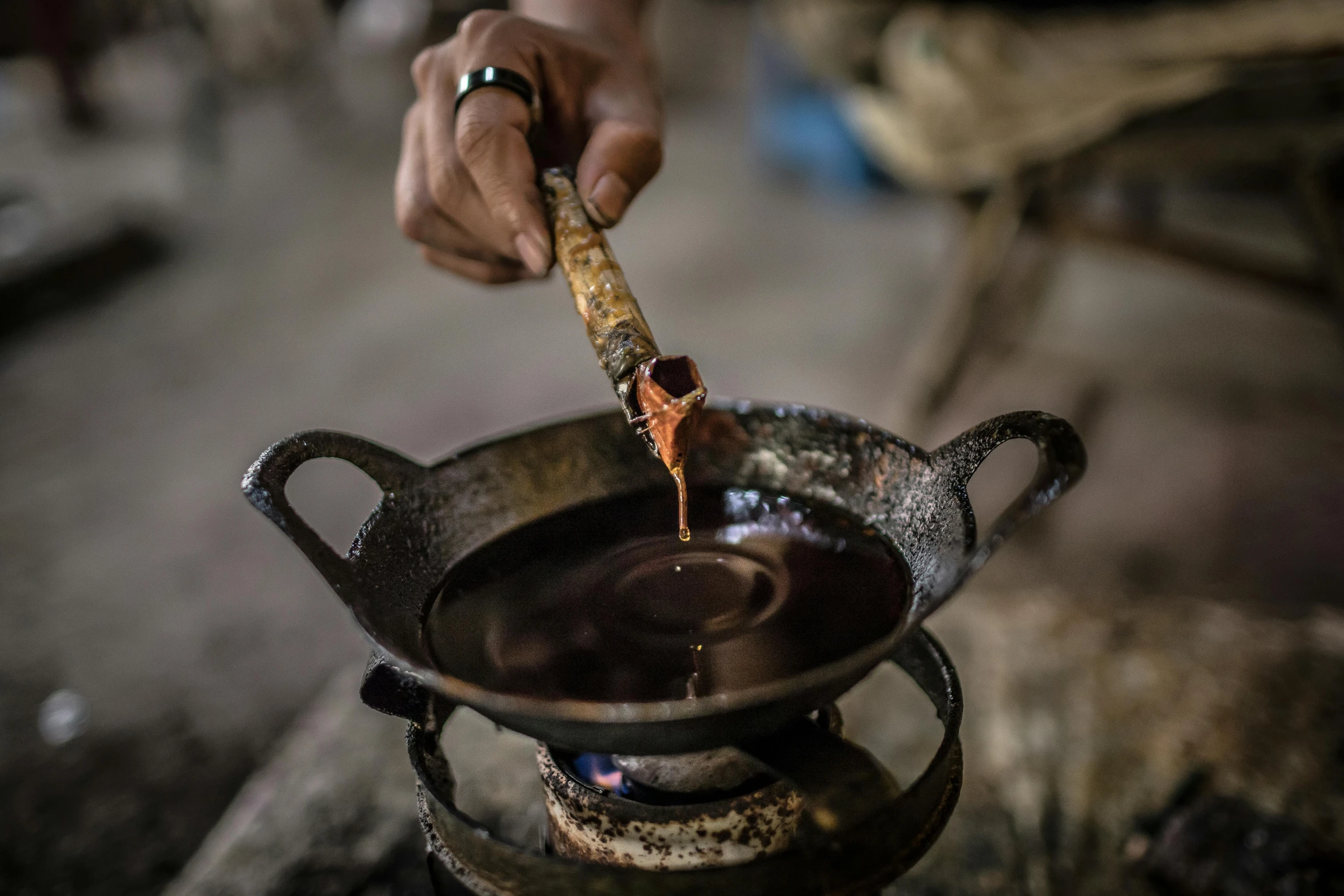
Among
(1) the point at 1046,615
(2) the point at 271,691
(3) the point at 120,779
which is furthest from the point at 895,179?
(3) the point at 120,779

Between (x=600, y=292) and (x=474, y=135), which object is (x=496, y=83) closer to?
(x=474, y=135)

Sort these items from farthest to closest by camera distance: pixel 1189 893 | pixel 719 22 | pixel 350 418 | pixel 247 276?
pixel 719 22 < pixel 247 276 < pixel 350 418 < pixel 1189 893

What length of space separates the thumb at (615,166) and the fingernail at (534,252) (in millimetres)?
82

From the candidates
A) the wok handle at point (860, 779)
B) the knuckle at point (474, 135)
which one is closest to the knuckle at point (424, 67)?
the knuckle at point (474, 135)

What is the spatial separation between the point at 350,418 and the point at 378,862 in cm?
276

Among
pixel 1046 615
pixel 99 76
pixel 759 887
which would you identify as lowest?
pixel 1046 615

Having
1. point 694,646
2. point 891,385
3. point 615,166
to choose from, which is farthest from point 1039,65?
point 694,646

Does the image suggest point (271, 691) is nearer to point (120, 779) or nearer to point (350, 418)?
→ point (120, 779)

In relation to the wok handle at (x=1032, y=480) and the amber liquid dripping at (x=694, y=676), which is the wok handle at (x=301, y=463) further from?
the wok handle at (x=1032, y=480)

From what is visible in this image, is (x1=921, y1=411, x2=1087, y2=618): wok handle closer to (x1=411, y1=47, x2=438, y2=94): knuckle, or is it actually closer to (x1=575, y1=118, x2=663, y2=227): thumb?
(x1=575, y1=118, x2=663, y2=227): thumb

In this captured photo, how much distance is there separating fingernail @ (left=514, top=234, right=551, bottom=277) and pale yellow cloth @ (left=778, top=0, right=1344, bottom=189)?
196 cm

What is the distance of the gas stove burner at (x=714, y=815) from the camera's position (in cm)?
96

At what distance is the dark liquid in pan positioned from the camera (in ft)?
3.66

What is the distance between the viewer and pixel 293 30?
326 inches
